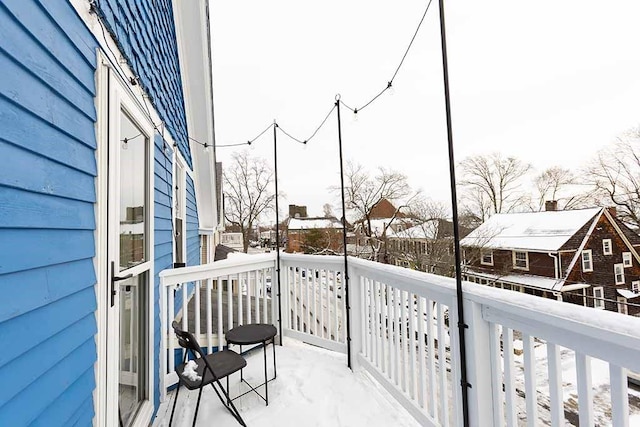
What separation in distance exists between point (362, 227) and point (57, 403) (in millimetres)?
17545

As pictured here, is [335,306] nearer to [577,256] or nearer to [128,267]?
[128,267]

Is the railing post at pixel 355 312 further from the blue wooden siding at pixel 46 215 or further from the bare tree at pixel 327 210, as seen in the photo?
the bare tree at pixel 327 210

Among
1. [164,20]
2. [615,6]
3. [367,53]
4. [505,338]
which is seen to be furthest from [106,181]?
[615,6]

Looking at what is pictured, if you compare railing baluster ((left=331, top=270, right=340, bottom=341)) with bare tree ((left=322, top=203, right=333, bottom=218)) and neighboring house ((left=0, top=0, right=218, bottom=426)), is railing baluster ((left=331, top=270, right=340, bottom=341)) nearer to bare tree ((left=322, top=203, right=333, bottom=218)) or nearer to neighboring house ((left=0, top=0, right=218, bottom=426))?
neighboring house ((left=0, top=0, right=218, bottom=426))

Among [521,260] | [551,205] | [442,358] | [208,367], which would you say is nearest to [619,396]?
[442,358]

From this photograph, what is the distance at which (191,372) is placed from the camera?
79.1 inches

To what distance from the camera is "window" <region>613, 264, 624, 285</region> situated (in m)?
7.23

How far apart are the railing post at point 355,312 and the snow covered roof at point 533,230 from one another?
7389 mm

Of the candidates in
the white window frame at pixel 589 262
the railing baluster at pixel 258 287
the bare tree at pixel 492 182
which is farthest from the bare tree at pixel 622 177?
the bare tree at pixel 492 182

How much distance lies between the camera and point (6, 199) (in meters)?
0.91

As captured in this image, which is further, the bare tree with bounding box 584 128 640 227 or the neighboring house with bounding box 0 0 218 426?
the bare tree with bounding box 584 128 640 227

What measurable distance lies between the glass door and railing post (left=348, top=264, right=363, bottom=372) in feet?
5.61

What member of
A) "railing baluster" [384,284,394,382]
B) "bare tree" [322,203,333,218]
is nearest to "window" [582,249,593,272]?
"railing baluster" [384,284,394,382]

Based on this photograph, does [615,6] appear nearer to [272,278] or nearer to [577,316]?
[577,316]
